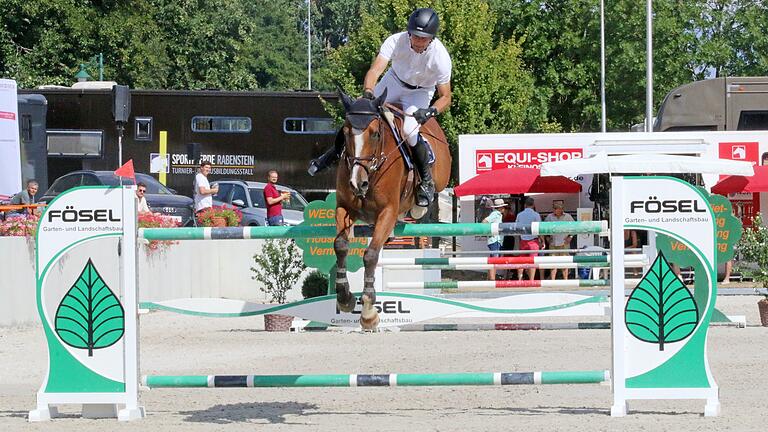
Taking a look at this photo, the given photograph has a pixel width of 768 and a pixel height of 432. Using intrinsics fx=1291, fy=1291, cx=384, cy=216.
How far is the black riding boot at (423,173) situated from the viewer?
1002 centimetres

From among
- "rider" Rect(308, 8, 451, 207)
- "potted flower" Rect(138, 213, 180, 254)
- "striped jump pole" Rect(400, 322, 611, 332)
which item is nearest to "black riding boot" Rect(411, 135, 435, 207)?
"rider" Rect(308, 8, 451, 207)

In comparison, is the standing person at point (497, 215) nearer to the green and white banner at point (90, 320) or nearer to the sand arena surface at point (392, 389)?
the sand arena surface at point (392, 389)

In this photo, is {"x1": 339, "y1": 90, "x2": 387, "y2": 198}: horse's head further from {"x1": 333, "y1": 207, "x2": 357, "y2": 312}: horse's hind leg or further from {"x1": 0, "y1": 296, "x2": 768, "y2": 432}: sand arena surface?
{"x1": 0, "y1": 296, "x2": 768, "y2": 432}: sand arena surface

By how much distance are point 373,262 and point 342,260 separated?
0.23 m

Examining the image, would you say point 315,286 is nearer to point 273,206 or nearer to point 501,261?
point 501,261

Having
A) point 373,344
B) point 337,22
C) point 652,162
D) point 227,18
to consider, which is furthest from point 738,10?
point 337,22

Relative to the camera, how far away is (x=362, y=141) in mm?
9188

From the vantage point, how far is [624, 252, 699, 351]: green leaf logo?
903 cm

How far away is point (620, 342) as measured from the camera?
29.7 feet

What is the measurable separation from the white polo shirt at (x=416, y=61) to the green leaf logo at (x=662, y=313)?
7.93 ft

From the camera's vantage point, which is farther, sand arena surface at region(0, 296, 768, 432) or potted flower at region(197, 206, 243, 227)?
potted flower at region(197, 206, 243, 227)

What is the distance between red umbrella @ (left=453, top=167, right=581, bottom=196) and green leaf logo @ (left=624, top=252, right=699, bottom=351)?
16.0 meters

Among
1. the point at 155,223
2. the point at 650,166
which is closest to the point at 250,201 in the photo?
the point at 155,223

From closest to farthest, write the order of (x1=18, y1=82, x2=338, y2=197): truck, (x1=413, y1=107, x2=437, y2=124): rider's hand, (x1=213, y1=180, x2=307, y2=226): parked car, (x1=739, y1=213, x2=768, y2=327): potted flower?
(x1=413, y1=107, x2=437, y2=124): rider's hand, (x1=739, y1=213, x2=768, y2=327): potted flower, (x1=213, y1=180, x2=307, y2=226): parked car, (x1=18, y1=82, x2=338, y2=197): truck
